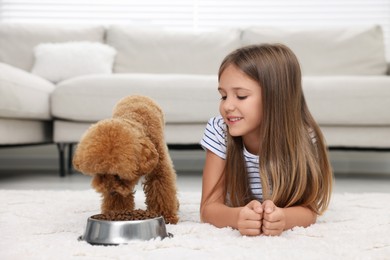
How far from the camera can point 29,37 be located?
364 centimetres

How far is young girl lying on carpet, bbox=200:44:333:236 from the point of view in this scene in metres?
1.37

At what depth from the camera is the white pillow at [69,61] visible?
11.1 feet

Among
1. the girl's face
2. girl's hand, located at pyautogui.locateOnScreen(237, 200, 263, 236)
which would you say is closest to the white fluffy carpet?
girl's hand, located at pyautogui.locateOnScreen(237, 200, 263, 236)

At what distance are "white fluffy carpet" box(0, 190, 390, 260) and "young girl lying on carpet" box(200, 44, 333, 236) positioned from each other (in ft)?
0.23

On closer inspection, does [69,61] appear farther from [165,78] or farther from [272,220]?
[272,220]

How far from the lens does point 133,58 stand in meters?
3.58

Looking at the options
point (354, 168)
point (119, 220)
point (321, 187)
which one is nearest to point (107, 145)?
point (119, 220)

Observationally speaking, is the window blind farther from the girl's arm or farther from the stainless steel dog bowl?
the stainless steel dog bowl

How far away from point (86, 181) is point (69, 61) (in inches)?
38.5

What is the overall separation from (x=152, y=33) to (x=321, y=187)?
97.3 inches

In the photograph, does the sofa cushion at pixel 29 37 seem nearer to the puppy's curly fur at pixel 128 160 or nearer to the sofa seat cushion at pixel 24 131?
the sofa seat cushion at pixel 24 131

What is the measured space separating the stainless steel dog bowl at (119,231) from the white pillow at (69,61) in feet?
7.56

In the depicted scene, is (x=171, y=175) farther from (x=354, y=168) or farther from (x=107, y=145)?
(x=354, y=168)

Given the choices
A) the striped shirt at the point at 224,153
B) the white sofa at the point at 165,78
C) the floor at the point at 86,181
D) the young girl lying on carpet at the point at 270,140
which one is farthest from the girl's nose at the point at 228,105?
the white sofa at the point at 165,78
